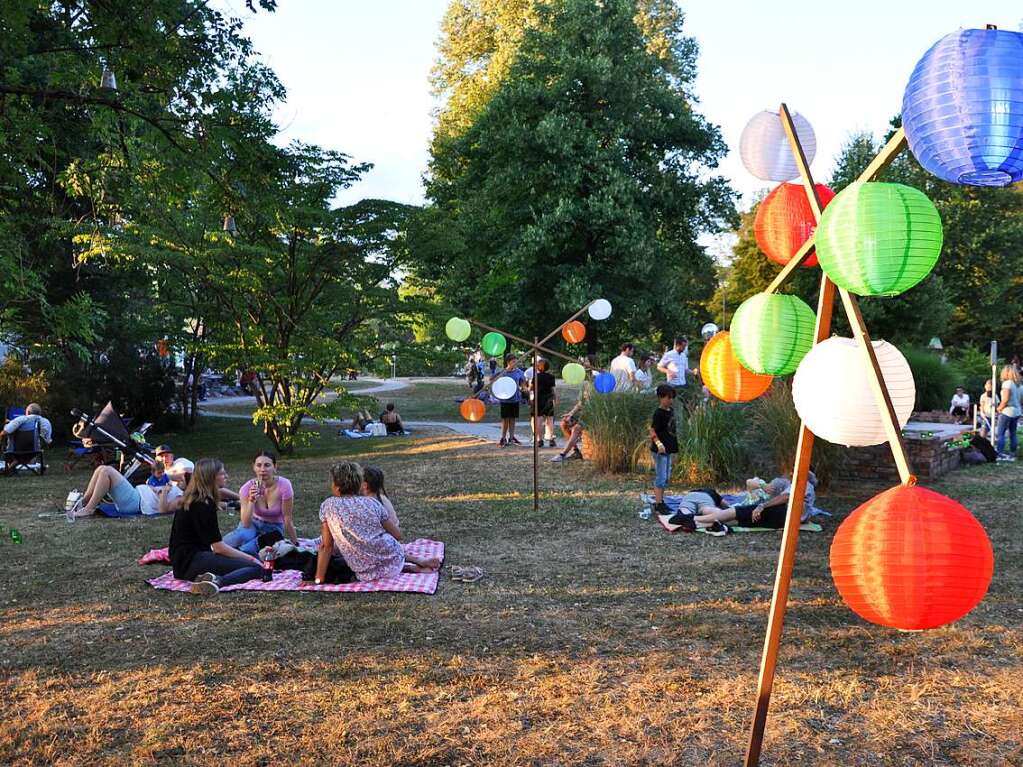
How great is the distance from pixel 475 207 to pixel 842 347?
21.0m

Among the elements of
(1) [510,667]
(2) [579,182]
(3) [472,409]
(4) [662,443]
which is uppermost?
(2) [579,182]

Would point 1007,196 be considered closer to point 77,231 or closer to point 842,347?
point 77,231

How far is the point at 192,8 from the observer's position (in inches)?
282

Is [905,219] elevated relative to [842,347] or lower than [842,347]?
elevated

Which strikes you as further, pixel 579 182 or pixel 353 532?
pixel 579 182

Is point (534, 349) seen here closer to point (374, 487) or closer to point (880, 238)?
point (374, 487)

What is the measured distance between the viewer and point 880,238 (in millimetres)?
2266

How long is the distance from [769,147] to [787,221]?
447 mm

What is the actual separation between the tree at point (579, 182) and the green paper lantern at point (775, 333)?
17.5 metres

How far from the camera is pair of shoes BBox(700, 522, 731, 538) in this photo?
26.6 feet

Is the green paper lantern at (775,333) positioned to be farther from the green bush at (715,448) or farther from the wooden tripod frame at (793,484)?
the green bush at (715,448)

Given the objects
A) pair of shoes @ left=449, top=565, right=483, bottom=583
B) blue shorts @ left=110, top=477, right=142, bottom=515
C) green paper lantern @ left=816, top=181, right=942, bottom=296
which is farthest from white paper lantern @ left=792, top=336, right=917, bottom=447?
blue shorts @ left=110, top=477, right=142, bottom=515

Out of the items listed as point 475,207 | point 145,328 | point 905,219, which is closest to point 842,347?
point 905,219

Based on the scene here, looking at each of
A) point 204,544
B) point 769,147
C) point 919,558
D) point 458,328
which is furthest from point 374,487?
point 919,558
